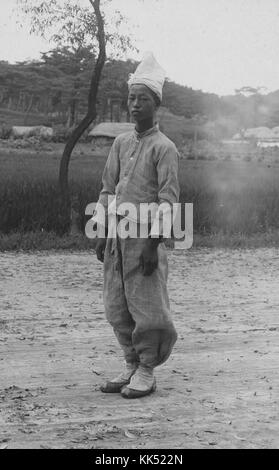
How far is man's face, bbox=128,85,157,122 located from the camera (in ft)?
15.2

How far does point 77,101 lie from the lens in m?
59.3

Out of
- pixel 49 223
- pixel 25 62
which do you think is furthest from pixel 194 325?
pixel 25 62

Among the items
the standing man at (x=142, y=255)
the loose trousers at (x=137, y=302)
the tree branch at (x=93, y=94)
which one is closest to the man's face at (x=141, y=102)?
the standing man at (x=142, y=255)

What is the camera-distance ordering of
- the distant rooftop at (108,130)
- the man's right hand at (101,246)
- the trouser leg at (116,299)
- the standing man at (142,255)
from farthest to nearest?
the distant rooftop at (108,130) → the man's right hand at (101,246) → the trouser leg at (116,299) → the standing man at (142,255)

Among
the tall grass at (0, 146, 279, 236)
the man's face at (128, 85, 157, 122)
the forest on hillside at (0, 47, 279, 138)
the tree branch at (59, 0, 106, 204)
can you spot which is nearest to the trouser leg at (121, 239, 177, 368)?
the man's face at (128, 85, 157, 122)

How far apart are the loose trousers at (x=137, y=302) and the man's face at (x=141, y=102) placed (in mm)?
672

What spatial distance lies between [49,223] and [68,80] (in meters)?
45.5

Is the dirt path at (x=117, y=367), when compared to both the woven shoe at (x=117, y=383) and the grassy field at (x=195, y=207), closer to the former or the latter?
the woven shoe at (x=117, y=383)

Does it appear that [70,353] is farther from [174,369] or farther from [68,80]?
[68,80]

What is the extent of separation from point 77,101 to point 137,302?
183 feet

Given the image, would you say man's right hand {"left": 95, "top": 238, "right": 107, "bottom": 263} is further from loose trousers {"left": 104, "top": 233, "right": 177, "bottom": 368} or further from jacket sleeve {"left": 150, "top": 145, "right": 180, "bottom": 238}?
jacket sleeve {"left": 150, "top": 145, "right": 180, "bottom": 238}

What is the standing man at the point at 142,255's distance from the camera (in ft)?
15.1

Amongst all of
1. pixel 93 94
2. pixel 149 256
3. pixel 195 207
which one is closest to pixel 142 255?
pixel 149 256
